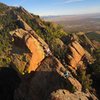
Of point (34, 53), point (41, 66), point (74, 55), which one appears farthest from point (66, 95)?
point (74, 55)

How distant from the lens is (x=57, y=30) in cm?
11188

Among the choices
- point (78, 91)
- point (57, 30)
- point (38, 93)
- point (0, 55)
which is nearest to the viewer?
point (78, 91)

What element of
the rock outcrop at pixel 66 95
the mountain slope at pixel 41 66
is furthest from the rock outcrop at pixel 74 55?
the rock outcrop at pixel 66 95

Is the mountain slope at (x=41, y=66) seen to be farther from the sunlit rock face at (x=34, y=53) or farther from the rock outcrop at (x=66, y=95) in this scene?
the rock outcrop at (x=66, y=95)

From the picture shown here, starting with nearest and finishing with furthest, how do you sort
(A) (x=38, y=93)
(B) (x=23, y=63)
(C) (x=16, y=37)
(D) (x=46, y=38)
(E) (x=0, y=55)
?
(A) (x=38, y=93) → (B) (x=23, y=63) → (C) (x=16, y=37) → (E) (x=0, y=55) → (D) (x=46, y=38)

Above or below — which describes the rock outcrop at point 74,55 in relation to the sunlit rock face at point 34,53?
below

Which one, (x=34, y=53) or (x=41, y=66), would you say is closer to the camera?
(x=41, y=66)

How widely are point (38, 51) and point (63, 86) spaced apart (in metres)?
15.4

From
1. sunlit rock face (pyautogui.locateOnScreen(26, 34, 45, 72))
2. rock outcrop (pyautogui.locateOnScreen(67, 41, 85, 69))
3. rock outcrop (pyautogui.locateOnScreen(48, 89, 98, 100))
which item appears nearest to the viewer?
rock outcrop (pyautogui.locateOnScreen(48, 89, 98, 100))

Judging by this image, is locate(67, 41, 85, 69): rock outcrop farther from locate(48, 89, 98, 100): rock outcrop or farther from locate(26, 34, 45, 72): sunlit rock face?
locate(48, 89, 98, 100): rock outcrop

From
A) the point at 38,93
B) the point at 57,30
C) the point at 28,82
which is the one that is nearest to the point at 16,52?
the point at 28,82

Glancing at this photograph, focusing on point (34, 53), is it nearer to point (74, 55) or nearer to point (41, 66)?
point (41, 66)

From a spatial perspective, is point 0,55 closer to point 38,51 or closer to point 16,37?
point 16,37

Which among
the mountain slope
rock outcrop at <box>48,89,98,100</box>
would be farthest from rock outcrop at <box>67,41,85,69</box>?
rock outcrop at <box>48,89,98,100</box>
